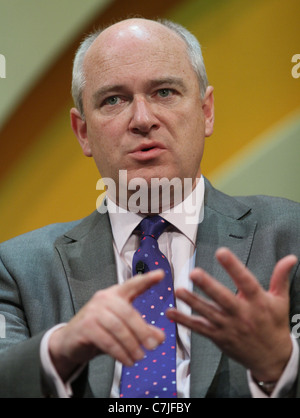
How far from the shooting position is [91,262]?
5.32 feet

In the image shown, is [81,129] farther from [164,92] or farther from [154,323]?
[154,323]

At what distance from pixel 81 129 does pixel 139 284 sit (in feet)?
2.96

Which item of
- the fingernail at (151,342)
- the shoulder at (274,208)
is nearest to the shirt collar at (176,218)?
the shoulder at (274,208)

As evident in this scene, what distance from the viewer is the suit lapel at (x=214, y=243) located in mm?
1383

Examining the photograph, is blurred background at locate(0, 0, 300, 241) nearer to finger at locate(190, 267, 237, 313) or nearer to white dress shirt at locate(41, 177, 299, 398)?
white dress shirt at locate(41, 177, 299, 398)

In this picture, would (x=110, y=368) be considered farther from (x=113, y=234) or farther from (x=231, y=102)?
(x=231, y=102)

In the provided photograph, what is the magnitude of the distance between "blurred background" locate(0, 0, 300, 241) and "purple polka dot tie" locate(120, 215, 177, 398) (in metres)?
0.61

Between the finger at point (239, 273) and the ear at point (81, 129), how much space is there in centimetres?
87

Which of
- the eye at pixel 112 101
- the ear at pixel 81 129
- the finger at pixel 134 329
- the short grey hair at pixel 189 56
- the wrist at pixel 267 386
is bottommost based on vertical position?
the wrist at pixel 267 386

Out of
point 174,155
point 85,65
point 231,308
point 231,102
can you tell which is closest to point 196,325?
point 231,308

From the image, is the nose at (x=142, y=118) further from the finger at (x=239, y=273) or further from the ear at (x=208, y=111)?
the finger at (x=239, y=273)

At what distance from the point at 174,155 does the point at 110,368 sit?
1.91ft

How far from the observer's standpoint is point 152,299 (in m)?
1.49

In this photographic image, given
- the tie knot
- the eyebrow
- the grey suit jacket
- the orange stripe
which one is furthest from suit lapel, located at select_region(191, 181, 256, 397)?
the orange stripe
